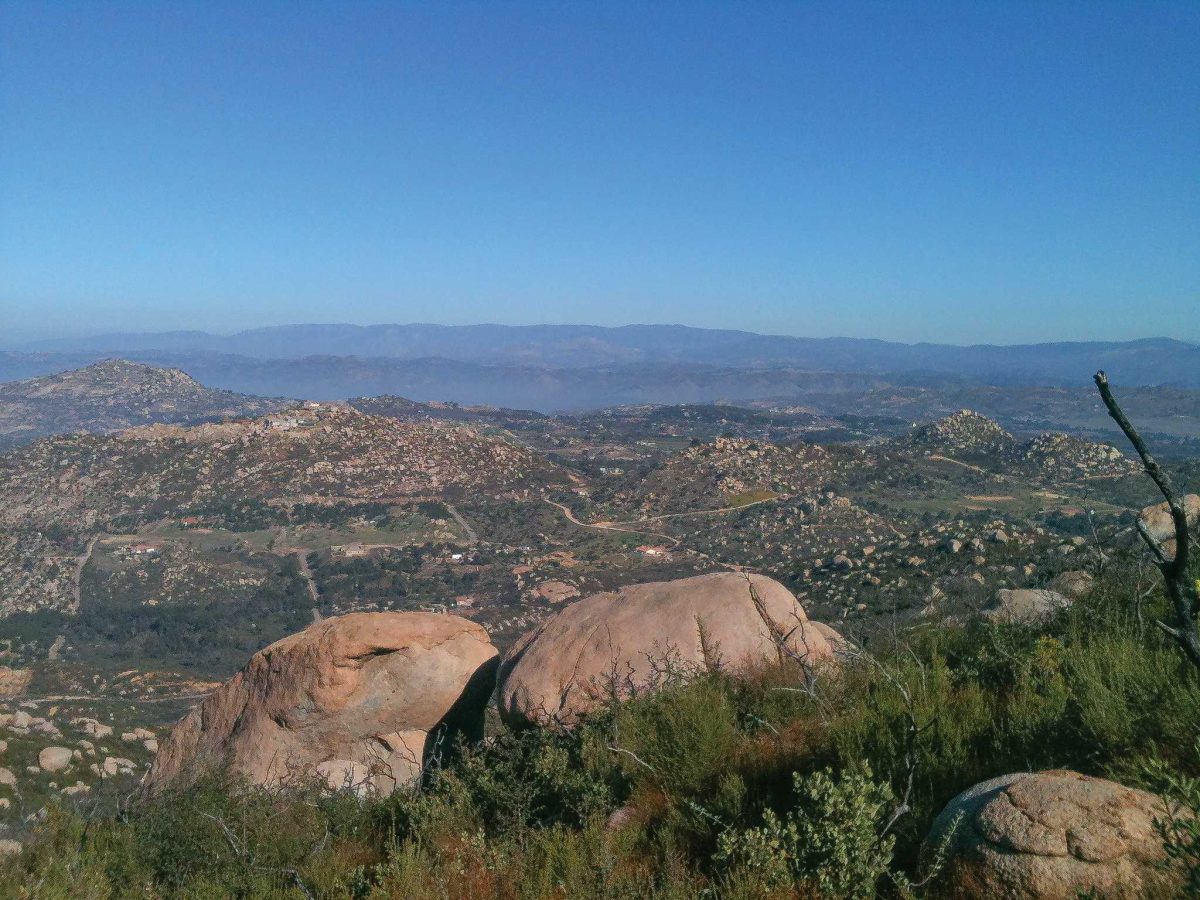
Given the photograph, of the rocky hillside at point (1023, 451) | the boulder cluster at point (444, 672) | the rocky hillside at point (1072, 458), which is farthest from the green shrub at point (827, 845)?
the rocky hillside at point (1072, 458)

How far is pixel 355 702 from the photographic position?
33.0 ft

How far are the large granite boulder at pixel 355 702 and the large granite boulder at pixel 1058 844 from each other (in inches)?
305

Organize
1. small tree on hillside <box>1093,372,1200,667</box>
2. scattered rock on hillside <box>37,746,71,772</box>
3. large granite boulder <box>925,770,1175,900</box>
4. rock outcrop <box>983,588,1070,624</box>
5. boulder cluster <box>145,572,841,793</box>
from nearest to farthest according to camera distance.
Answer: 1. small tree on hillside <box>1093,372,1200,667</box>
2. large granite boulder <box>925,770,1175,900</box>
3. rock outcrop <box>983,588,1070,624</box>
4. boulder cluster <box>145,572,841,793</box>
5. scattered rock on hillside <box>37,746,71,772</box>

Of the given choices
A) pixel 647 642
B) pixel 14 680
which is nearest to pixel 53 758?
pixel 14 680

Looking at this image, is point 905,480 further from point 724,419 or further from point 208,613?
point 724,419

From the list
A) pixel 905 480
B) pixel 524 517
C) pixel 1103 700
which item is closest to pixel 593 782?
pixel 1103 700

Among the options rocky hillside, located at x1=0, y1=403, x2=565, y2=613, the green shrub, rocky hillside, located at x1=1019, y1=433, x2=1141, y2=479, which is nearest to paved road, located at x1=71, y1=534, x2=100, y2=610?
rocky hillside, located at x1=0, y1=403, x2=565, y2=613

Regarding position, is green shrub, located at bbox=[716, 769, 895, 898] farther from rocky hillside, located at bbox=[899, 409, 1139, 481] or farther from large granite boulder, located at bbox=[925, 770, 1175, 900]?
rocky hillside, located at bbox=[899, 409, 1139, 481]

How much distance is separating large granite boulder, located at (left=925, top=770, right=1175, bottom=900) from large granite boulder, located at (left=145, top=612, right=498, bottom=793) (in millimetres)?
7753

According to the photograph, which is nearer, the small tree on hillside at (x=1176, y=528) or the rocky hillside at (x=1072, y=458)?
the small tree on hillside at (x=1176, y=528)

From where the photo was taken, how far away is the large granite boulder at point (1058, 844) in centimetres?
312

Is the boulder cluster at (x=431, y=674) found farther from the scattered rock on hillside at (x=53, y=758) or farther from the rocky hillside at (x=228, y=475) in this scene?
the rocky hillside at (x=228, y=475)

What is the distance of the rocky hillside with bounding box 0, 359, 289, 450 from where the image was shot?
108 meters

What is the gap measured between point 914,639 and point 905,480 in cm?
4257
